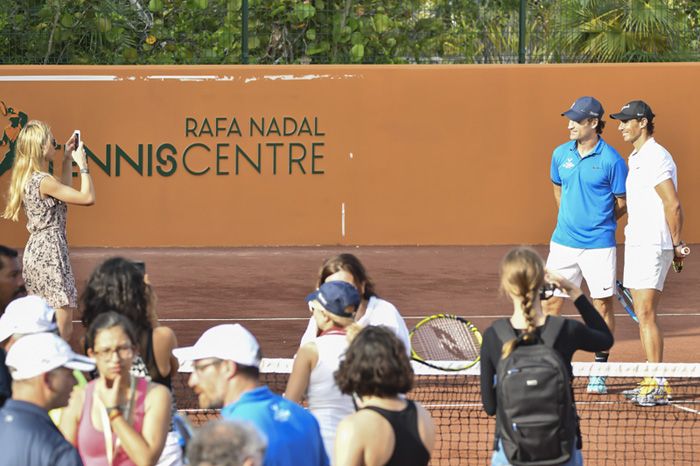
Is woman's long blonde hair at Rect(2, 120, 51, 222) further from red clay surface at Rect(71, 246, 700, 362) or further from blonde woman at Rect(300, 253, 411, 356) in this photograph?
red clay surface at Rect(71, 246, 700, 362)

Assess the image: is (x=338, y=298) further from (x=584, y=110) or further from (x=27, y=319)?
(x=584, y=110)

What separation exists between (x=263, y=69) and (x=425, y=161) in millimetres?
2534

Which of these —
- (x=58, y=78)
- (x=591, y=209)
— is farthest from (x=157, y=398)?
(x=58, y=78)

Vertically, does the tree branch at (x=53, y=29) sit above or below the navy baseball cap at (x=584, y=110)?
above

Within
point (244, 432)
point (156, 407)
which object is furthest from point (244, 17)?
point (244, 432)

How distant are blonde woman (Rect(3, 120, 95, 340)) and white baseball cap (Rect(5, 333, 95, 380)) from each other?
357 cm

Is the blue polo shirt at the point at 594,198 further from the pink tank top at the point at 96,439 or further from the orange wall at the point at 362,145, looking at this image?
the orange wall at the point at 362,145

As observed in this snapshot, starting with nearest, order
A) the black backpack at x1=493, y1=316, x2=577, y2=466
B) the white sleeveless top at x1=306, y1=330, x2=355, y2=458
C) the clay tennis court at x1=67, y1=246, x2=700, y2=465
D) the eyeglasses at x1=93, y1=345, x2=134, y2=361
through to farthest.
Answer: the eyeglasses at x1=93, y1=345, x2=134, y2=361 → the black backpack at x1=493, y1=316, x2=577, y2=466 → the white sleeveless top at x1=306, y1=330, x2=355, y2=458 → the clay tennis court at x1=67, y1=246, x2=700, y2=465

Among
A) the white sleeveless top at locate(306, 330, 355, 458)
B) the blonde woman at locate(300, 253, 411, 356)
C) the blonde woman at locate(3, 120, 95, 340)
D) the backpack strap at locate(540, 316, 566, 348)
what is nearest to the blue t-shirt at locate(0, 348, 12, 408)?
the white sleeveless top at locate(306, 330, 355, 458)

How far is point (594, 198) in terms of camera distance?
9.43 meters

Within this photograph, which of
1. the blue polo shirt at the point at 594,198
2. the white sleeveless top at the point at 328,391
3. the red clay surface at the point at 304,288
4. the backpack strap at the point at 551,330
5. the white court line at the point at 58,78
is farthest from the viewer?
the white court line at the point at 58,78

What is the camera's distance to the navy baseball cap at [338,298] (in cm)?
553

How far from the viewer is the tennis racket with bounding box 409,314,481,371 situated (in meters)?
8.36

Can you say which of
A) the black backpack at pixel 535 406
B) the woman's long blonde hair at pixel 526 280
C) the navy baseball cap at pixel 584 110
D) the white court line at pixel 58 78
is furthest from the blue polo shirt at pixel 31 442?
the white court line at pixel 58 78
